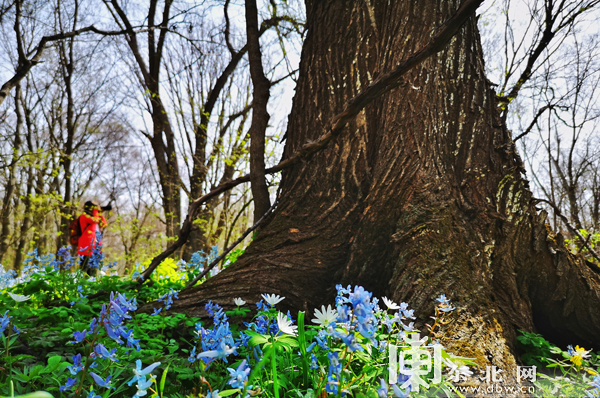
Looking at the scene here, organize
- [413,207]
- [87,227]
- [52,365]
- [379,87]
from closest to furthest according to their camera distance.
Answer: [52,365] → [379,87] → [413,207] → [87,227]

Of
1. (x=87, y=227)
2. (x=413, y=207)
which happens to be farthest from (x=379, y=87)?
(x=87, y=227)

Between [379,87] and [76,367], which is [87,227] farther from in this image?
[379,87]

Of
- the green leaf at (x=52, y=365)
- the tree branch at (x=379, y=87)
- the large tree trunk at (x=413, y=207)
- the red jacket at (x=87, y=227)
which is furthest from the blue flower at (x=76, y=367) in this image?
the red jacket at (x=87, y=227)

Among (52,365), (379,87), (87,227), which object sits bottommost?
(52,365)

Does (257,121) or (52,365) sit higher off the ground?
(257,121)

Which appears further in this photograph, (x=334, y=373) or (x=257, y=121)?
(x=257, y=121)

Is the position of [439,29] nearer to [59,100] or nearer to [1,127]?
[59,100]

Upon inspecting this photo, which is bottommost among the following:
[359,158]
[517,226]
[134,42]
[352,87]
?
[517,226]

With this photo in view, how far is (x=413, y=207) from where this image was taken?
6.51 ft

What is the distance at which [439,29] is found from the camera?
4.51 ft

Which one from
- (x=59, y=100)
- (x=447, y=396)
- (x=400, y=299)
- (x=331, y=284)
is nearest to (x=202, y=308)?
(x=331, y=284)

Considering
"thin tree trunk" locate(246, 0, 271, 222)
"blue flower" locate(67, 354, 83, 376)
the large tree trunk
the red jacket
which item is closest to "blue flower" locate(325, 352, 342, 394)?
"blue flower" locate(67, 354, 83, 376)

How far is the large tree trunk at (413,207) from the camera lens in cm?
187

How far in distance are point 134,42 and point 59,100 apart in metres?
6.11
